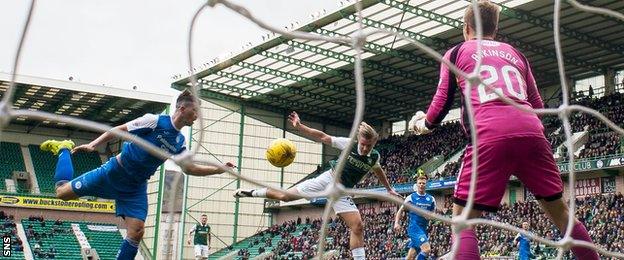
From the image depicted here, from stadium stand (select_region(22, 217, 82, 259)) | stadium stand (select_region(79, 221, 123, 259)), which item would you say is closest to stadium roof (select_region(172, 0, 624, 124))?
stadium stand (select_region(79, 221, 123, 259))

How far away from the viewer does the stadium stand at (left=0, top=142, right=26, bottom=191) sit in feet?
101

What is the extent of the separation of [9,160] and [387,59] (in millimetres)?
17346

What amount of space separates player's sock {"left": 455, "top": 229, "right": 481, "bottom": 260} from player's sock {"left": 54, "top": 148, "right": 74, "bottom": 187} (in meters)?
3.62

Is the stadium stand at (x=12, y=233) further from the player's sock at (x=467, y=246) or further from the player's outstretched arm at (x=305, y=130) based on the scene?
the player's sock at (x=467, y=246)

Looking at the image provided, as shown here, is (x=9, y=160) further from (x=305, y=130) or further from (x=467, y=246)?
(x=467, y=246)

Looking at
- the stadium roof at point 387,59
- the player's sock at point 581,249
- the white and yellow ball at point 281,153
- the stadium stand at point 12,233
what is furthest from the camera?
the stadium stand at point 12,233

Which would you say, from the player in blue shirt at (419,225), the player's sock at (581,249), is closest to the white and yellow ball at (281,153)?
the player's sock at (581,249)

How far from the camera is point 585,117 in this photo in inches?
928

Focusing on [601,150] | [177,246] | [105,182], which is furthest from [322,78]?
[105,182]

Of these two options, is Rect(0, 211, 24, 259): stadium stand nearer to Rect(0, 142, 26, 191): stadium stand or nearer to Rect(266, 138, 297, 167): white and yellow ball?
Rect(0, 142, 26, 191): stadium stand

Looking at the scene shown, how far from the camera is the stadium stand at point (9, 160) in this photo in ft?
101

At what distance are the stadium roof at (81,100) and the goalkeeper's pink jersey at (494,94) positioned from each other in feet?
88.2

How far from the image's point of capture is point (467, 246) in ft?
10.5

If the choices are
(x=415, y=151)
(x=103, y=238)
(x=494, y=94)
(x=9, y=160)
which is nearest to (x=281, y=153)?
(x=494, y=94)
